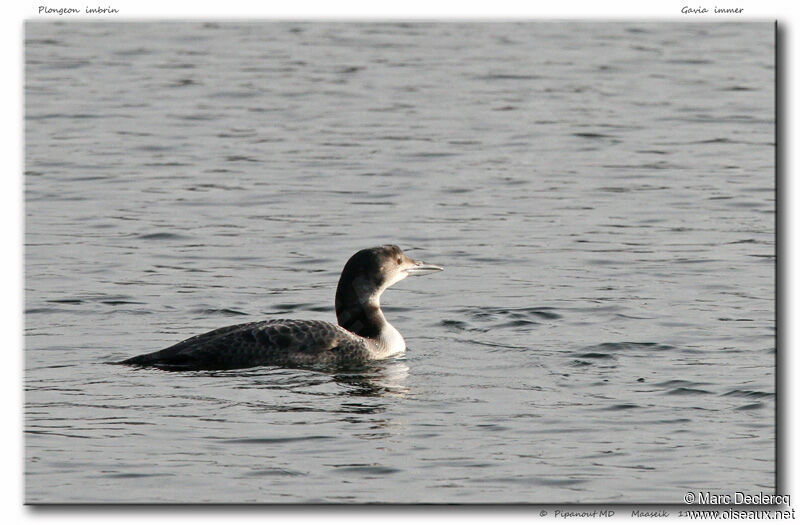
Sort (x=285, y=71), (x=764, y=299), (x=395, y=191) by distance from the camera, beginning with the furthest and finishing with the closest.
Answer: (x=285, y=71) → (x=395, y=191) → (x=764, y=299)

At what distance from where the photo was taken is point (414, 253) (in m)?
13.1

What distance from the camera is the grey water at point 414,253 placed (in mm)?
8039

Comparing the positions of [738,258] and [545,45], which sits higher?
[545,45]

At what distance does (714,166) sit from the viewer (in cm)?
1573

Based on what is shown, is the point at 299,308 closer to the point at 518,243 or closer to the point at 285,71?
the point at 518,243

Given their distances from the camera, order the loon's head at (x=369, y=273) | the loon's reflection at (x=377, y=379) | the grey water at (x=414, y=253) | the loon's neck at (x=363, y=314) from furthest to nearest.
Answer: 1. the loon's head at (x=369, y=273)
2. the loon's neck at (x=363, y=314)
3. the loon's reflection at (x=377, y=379)
4. the grey water at (x=414, y=253)

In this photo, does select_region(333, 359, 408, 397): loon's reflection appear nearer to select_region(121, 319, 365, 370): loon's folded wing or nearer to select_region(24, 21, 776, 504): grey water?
select_region(24, 21, 776, 504): grey water

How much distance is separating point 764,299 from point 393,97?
815 centimetres

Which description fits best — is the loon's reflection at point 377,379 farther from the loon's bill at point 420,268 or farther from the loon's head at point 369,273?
the loon's bill at point 420,268

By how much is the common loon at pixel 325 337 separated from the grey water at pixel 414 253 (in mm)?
151

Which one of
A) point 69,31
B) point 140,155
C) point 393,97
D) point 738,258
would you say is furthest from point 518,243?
point 69,31

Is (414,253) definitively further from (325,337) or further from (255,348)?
(255,348)

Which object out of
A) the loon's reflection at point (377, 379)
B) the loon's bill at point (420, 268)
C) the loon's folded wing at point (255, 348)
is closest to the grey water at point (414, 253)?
the loon's reflection at point (377, 379)

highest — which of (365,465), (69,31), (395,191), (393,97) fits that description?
(69,31)
